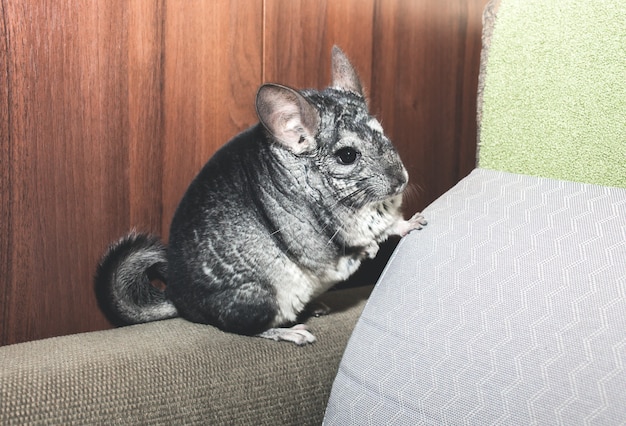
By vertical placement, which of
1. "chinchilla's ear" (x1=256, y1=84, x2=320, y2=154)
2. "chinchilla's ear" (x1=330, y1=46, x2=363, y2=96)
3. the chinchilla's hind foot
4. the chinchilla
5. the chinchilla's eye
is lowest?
the chinchilla's hind foot

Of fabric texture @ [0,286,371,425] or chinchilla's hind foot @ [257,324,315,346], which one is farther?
chinchilla's hind foot @ [257,324,315,346]

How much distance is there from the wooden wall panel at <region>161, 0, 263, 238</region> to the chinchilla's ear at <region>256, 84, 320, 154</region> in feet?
1.01

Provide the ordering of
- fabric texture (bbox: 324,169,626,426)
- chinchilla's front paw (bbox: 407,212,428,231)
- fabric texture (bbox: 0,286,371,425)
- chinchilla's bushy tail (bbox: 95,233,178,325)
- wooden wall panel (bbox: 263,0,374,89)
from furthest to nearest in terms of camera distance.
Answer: wooden wall panel (bbox: 263,0,374,89) < chinchilla's bushy tail (bbox: 95,233,178,325) < chinchilla's front paw (bbox: 407,212,428,231) < fabric texture (bbox: 0,286,371,425) < fabric texture (bbox: 324,169,626,426)

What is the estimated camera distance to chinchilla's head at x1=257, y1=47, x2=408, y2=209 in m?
1.38

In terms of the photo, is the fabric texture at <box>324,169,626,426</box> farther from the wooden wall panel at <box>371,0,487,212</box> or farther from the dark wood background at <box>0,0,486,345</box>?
the wooden wall panel at <box>371,0,487,212</box>

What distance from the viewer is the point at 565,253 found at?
964mm

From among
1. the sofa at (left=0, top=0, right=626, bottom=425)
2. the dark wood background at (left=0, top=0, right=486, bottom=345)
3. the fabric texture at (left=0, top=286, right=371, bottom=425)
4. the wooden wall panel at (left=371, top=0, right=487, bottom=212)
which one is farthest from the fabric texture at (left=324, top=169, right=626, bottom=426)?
the wooden wall panel at (left=371, top=0, right=487, bottom=212)

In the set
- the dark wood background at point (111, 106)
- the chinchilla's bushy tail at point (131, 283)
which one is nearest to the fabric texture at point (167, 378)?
the chinchilla's bushy tail at point (131, 283)

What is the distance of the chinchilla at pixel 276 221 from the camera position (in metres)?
1.38

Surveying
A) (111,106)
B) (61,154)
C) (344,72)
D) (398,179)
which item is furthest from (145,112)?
(398,179)

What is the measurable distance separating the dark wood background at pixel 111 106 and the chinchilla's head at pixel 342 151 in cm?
31

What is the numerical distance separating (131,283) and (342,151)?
0.57m

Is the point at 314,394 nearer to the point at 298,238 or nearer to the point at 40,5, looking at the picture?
the point at 298,238

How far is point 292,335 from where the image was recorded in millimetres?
1319
